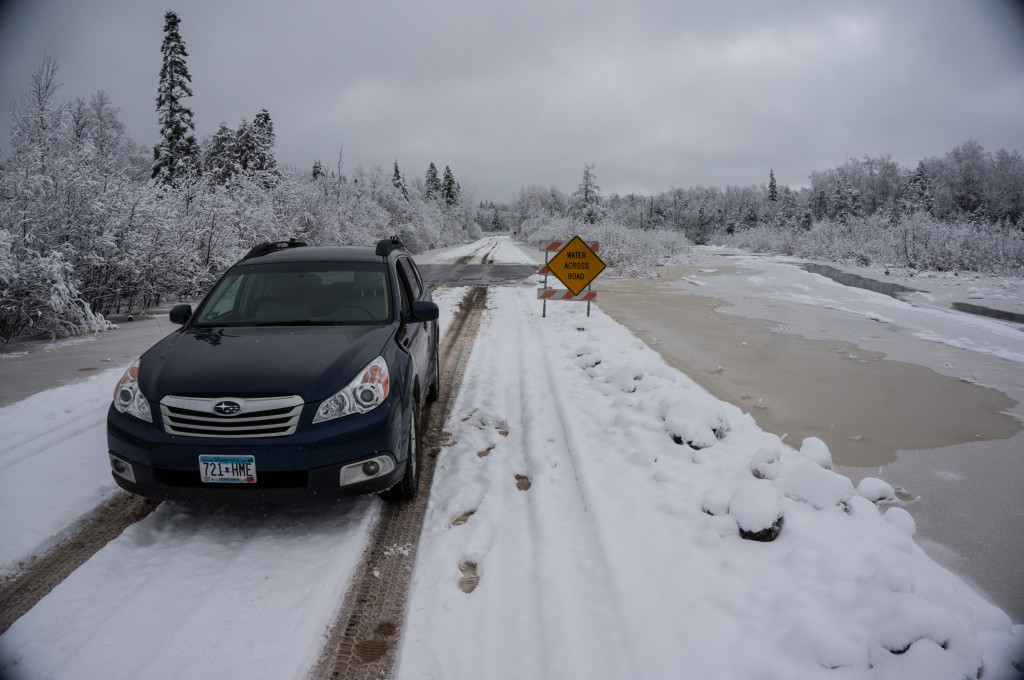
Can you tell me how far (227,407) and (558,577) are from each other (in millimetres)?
2187

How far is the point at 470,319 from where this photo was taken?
11.4 metres

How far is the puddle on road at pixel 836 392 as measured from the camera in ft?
17.3

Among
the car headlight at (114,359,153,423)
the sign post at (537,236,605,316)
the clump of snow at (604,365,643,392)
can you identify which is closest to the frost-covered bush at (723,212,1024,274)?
the sign post at (537,236,605,316)

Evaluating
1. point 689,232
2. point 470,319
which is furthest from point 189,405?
point 689,232

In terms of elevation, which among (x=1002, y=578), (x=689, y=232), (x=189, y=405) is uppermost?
(x=689, y=232)

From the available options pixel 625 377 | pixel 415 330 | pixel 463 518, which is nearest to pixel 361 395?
pixel 463 518

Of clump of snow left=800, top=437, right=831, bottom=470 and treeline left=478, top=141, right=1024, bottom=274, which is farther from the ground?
treeline left=478, top=141, right=1024, bottom=274

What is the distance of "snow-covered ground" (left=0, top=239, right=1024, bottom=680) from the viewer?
7.68ft

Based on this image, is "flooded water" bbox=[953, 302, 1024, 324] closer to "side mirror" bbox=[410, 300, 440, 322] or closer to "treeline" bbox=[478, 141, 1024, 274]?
"treeline" bbox=[478, 141, 1024, 274]

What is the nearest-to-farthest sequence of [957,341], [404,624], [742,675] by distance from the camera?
[742,675] → [404,624] → [957,341]

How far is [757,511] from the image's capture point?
10.7 feet

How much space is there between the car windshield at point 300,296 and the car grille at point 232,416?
1.18m

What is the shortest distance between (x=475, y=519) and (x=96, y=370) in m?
6.59

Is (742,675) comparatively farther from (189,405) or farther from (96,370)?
(96,370)
